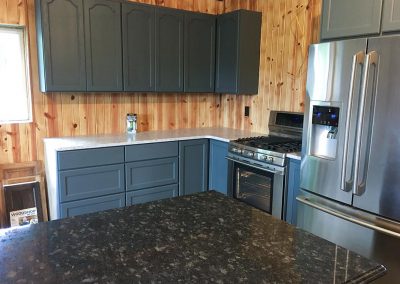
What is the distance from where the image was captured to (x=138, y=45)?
3.22 m

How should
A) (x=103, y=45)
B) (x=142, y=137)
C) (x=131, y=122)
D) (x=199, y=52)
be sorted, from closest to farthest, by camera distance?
(x=103, y=45)
(x=142, y=137)
(x=131, y=122)
(x=199, y=52)

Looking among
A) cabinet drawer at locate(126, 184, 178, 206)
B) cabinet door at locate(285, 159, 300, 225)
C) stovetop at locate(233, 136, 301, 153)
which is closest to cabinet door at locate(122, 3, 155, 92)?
cabinet drawer at locate(126, 184, 178, 206)

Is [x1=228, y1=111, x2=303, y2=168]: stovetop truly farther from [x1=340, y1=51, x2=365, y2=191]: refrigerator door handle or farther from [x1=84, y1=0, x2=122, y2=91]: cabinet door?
[x1=84, y1=0, x2=122, y2=91]: cabinet door

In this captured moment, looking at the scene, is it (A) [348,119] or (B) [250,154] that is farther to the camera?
(B) [250,154]

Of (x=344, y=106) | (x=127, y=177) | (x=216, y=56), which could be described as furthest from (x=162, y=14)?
(x=344, y=106)

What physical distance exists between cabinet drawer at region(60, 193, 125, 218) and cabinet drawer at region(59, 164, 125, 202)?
43 mm

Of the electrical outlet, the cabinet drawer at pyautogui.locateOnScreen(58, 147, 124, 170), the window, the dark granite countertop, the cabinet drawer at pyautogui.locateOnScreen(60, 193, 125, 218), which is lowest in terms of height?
the cabinet drawer at pyautogui.locateOnScreen(60, 193, 125, 218)

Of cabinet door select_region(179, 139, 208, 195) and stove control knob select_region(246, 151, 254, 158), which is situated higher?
stove control knob select_region(246, 151, 254, 158)

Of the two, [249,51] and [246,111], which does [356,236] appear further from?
[249,51]

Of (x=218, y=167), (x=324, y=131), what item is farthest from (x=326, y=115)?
(x=218, y=167)

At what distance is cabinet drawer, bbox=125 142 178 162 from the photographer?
3035 millimetres

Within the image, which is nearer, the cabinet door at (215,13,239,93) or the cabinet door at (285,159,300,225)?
the cabinet door at (285,159,300,225)

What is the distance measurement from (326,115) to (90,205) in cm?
206

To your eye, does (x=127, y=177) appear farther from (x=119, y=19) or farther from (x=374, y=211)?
(x=374, y=211)
